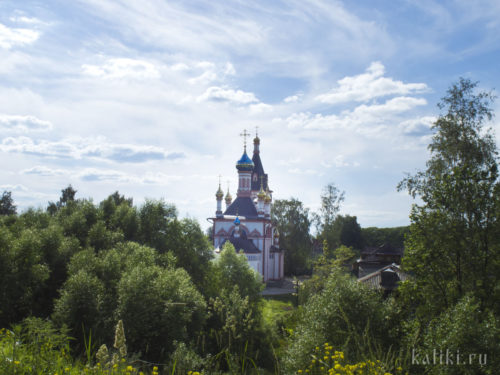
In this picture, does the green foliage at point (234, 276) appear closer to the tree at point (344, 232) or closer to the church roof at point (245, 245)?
the church roof at point (245, 245)

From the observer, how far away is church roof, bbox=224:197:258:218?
145ft

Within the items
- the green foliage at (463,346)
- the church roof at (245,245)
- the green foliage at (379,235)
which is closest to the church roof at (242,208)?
the church roof at (245,245)

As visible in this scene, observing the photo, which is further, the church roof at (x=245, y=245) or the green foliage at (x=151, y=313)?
the church roof at (x=245, y=245)

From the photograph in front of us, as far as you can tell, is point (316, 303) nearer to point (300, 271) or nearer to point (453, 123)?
point (453, 123)

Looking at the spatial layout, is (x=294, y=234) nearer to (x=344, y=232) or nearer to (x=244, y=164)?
(x=344, y=232)

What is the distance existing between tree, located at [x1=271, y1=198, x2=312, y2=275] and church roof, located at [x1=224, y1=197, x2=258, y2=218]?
7.33 m

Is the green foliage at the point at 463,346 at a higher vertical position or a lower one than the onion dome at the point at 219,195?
lower

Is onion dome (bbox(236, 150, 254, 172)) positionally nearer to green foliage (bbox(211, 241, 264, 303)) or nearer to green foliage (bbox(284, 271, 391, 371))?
green foliage (bbox(211, 241, 264, 303))

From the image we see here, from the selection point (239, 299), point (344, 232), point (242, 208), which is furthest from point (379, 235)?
point (239, 299)

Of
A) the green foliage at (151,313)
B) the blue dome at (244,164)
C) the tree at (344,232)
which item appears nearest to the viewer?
the green foliage at (151,313)

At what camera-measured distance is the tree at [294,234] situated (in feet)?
163

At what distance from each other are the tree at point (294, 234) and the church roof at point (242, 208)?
733 centimetres

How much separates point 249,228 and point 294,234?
31.0ft

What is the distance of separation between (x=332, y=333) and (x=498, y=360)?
12.2 ft
